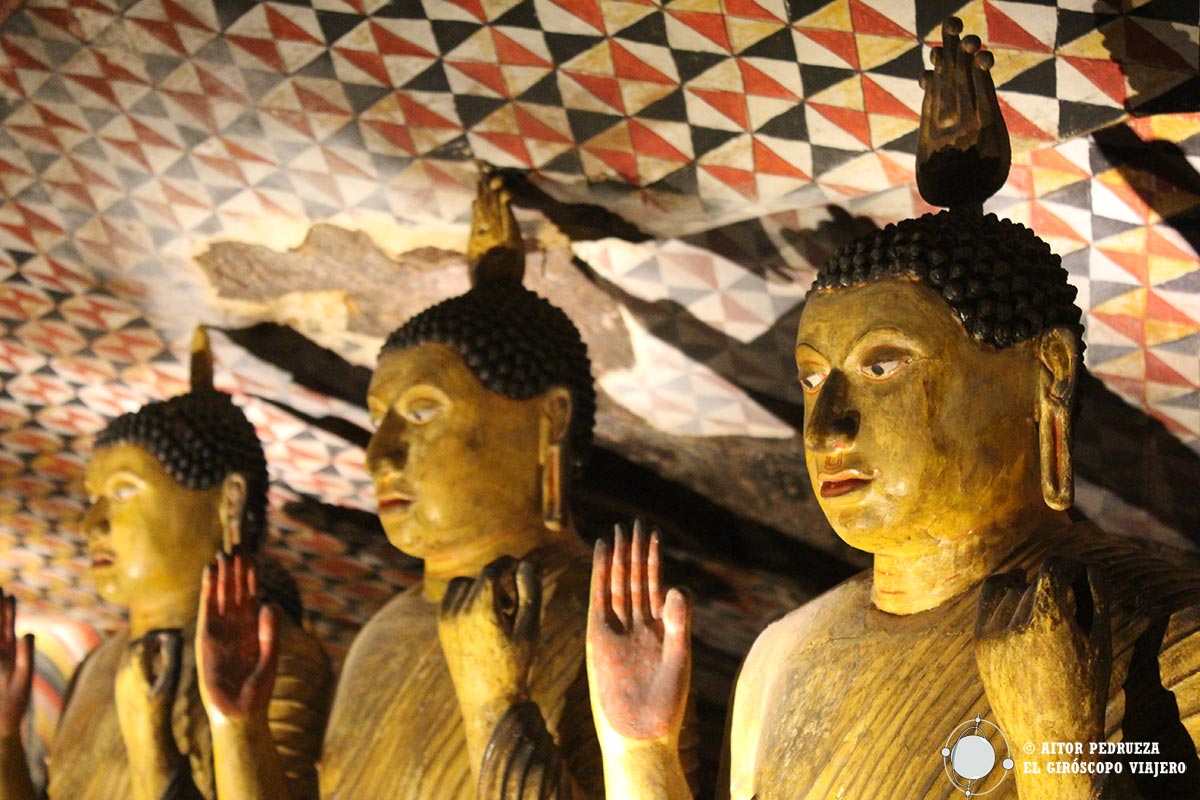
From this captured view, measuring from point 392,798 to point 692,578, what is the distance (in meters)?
1.91

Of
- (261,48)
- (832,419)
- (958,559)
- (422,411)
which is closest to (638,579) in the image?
(832,419)

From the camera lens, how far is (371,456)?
438cm

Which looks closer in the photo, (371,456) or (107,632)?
(371,456)

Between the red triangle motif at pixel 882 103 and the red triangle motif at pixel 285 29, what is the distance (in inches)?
58.5

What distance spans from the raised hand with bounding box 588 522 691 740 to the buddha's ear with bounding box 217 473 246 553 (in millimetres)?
2011

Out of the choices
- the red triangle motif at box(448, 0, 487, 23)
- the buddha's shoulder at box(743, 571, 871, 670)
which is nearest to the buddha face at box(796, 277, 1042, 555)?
the buddha's shoulder at box(743, 571, 871, 670)

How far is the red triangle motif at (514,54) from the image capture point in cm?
436

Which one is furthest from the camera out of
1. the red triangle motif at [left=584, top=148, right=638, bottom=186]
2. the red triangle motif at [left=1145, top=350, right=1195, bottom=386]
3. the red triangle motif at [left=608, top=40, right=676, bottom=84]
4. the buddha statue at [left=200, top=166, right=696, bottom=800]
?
the red triangle motif at [left=584, top=148, right=638, bottom=186]

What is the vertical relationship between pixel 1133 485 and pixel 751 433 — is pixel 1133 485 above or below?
below

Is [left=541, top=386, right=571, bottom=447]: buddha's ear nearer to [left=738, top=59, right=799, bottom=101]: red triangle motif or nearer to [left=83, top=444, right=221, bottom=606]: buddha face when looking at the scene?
[left=738, top=59, right=799, bottom=101]: red triangle motif

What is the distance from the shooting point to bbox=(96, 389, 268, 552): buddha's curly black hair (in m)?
5.29

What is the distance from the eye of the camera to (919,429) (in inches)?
131

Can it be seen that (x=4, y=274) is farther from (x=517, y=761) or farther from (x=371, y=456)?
(x=517, y=761)

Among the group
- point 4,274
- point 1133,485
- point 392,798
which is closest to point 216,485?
point 4,274
